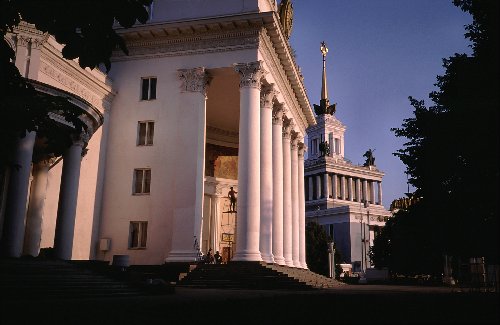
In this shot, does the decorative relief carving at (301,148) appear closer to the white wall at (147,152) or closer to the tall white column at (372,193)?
the white wall at (147,152)

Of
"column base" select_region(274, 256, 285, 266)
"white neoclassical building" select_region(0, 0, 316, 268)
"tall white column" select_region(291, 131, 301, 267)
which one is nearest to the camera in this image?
"white neoclassical building" select_region(0, 0, 316, 268)

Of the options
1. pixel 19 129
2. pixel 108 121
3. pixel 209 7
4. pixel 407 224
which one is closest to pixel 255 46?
pixel 209 7

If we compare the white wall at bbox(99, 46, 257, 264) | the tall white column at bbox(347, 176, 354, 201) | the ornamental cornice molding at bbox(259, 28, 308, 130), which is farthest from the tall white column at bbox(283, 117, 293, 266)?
the tall white column at bbox(347, 176, 354, 201)

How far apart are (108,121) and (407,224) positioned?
2024 centimetres

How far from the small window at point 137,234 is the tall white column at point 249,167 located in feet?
20.2

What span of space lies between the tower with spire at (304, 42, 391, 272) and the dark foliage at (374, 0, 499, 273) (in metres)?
73.5

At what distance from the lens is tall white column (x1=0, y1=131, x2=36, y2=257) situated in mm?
19188

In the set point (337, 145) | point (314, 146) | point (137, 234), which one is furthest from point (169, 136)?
point (314, 146)

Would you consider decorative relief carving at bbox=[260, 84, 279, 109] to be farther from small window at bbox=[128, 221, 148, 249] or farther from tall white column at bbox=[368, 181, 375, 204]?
tall white column at bbox=[368, 181, 375, 204]

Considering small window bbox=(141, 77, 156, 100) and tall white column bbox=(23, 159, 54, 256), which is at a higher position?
small window bbox=(141, 77, 156, 100)

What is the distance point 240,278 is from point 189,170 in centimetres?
776

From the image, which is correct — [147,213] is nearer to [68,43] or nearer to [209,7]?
[209,7]

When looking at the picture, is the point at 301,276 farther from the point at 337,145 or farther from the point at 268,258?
the point at 337,145

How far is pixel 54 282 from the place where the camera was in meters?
15.8
